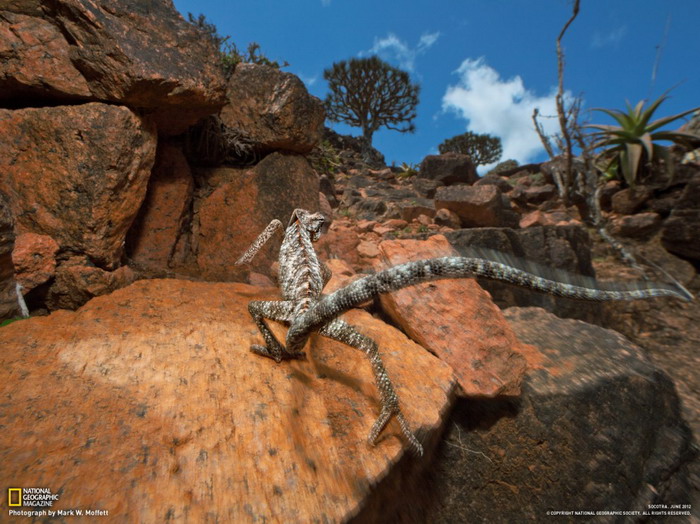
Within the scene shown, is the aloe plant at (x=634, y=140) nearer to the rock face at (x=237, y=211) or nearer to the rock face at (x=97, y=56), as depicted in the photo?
the rock face at (x=237, y=211)

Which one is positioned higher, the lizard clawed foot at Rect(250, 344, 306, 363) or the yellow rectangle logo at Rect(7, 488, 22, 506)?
the lizard clawed foot at Rect(250, 344, 306, 363)

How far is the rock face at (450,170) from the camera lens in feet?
46.4

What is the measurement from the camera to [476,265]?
3.86 ft

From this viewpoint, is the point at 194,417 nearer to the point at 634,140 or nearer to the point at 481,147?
the point at 634,140

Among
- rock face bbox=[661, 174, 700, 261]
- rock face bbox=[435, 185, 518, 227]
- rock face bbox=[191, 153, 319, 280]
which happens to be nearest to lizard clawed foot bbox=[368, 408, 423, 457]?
rock face bbox=[191, 153, 319, 280]

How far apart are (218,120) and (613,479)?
614cm

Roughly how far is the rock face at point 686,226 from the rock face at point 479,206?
2774mm

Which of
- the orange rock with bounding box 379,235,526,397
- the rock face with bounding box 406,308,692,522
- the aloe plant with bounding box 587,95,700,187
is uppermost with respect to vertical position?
the aloe plant with bounding box 587,95,700,187

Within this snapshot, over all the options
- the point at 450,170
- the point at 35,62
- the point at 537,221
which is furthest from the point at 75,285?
the point at 450,170

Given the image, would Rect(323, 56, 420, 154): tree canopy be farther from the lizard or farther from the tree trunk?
the lizard

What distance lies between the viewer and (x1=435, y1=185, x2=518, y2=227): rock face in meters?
7.33

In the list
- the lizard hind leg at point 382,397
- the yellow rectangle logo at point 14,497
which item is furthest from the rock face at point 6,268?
the lizard hind leg at point 382,397

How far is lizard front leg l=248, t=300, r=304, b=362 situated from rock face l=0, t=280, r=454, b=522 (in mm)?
73

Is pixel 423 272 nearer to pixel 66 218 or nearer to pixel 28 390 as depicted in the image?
pixel 28 390
